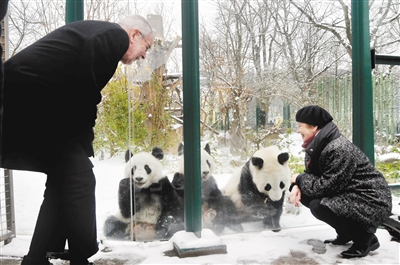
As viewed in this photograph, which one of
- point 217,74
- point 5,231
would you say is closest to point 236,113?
point 217,74

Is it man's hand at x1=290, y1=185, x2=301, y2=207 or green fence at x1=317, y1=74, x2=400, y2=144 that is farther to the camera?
green fence at x1=317, y1=74, x2=400, y2=144

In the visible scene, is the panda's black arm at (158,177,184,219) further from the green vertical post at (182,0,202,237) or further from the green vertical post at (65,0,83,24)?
the green vertical post at (65,0,83,24)

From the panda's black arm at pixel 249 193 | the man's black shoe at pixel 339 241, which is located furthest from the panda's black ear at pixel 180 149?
the man's black shoe at pixel 339 241

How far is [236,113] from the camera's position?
2.54m

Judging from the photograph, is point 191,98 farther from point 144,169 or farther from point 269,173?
point 269,173

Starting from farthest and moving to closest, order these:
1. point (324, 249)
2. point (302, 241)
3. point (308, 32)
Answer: point (308, 32), point (302, 241), point (324, 249)

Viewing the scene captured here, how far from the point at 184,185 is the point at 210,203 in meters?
0.27

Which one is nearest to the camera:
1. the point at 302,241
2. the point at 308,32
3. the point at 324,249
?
the point at 324,249

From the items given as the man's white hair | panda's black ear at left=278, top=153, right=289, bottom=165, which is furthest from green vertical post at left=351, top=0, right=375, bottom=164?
the man's white hair

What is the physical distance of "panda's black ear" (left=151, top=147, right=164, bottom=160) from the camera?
2430 millimetres

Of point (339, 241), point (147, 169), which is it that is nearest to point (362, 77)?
point (339, 241)

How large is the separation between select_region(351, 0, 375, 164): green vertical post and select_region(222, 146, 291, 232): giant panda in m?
0.57

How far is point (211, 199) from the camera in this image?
8.13 ft

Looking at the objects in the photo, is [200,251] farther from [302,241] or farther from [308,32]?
[308,32]
